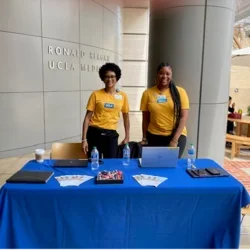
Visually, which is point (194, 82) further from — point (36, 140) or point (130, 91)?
point (130, 91)

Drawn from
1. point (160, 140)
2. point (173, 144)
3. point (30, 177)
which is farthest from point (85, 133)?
point (30, 177)

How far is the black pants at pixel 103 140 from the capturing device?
2902 millimetres

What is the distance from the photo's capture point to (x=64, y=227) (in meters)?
1.92

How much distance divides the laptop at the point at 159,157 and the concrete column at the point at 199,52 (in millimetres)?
1677

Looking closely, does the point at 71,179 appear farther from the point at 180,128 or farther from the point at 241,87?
the point at 241,87

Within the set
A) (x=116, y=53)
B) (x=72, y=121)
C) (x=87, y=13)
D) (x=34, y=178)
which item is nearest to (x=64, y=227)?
(x=34, y=178)

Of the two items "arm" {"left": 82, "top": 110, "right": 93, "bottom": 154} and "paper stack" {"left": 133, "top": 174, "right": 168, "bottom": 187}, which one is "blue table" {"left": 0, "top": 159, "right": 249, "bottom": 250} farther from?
"arm" {"left": 82, "top": 110, "right": 93, "bottom": 154}

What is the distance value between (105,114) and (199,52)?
164cm

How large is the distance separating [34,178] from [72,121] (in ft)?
14.0

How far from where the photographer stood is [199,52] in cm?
369

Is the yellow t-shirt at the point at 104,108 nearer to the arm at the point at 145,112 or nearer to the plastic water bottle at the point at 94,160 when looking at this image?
the arm at the point at 145,112

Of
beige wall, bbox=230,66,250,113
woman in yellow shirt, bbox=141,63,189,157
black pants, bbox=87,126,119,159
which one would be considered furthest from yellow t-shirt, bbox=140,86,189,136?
beige wall, bbox=230,66,250,113

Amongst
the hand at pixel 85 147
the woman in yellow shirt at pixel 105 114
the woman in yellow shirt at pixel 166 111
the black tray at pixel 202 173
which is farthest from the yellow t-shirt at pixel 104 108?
the black tray at pixel 202 173

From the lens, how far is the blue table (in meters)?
1.87
